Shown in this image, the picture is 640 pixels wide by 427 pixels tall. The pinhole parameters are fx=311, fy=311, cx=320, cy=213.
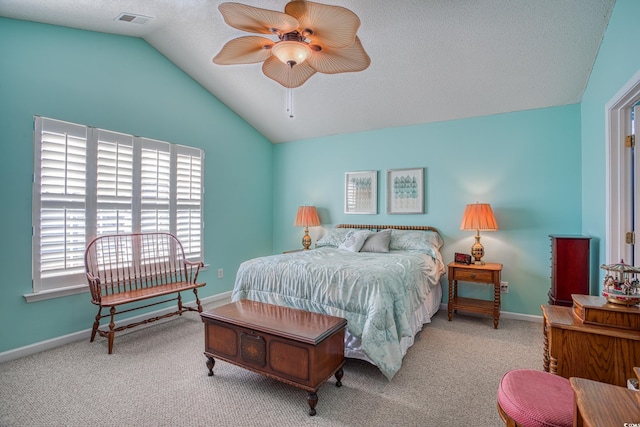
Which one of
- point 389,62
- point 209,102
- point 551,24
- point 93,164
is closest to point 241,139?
point 209,102

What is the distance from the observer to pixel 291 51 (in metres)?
2.12

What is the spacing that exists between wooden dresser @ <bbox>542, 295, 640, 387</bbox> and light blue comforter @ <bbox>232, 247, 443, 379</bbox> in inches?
40.2

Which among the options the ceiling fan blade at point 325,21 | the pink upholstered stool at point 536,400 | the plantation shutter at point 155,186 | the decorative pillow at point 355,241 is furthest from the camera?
the decorative pillow at point 355,241

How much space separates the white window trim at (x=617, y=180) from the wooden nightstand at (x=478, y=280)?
3.55 ft

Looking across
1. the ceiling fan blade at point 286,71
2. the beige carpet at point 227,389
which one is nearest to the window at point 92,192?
the beige carpet at point 227,389

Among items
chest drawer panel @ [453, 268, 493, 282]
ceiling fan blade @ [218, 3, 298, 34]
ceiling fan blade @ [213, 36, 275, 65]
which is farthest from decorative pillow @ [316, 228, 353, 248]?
ceiling fan blade @ [218, 3, 298, 34]

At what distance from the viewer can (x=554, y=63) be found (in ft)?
10.1

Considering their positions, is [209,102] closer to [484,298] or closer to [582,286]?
[484,298]

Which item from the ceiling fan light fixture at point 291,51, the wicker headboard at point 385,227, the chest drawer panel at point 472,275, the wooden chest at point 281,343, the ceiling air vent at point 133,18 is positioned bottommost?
the wooden chest at point 281,343

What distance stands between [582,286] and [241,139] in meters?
4.67

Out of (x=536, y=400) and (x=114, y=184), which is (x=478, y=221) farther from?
(x=114, y=184)

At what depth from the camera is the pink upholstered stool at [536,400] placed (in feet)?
4.01

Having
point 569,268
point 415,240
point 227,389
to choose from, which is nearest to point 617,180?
point 569,268

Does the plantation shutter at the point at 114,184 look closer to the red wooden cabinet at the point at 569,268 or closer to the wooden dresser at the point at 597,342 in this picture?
the wooden dresser at the point at 597,342
